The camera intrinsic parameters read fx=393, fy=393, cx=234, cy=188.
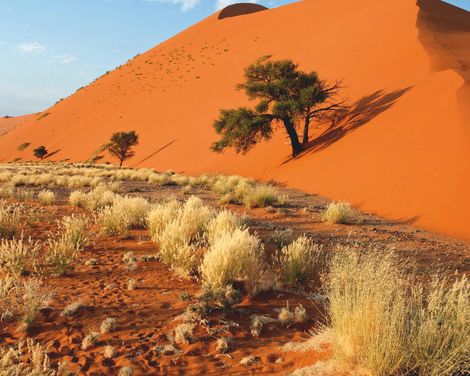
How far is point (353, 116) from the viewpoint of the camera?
21438 mm

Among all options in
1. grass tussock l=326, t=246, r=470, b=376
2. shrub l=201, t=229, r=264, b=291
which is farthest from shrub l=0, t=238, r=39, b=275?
grass tussock l=326, t=246, r=470, b=376

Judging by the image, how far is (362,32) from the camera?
31812mm

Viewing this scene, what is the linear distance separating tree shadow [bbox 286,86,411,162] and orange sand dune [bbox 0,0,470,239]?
10 cm

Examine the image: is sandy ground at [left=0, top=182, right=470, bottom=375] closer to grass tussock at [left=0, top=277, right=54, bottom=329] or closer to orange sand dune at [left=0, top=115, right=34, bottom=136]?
grass tussock at [left=0, top=277, right=54, bottom=329]

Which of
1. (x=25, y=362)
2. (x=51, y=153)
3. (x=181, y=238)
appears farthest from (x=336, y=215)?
(x=51, y=153)

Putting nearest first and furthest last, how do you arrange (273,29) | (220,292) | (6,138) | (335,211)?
(220,292) < (335,211) < (273,29) < (6,138)

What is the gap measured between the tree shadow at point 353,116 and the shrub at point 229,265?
52.3 ft

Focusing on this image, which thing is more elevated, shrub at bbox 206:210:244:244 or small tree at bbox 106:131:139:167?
small tree at bbox 106:131:139:167

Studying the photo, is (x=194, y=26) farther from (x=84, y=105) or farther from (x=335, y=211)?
(x=335, y=211)

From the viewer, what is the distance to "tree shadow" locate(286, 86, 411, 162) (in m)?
19.7

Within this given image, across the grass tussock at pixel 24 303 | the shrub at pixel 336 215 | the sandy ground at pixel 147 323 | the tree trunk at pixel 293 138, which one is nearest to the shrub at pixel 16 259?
the sandy ground at pixel 147 323

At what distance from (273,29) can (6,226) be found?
51354mm

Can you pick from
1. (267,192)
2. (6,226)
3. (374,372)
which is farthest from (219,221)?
(267,192)

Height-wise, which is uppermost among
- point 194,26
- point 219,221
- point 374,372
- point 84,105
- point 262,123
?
point 194,26
